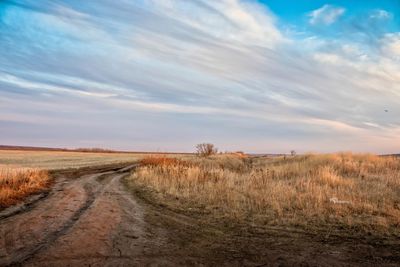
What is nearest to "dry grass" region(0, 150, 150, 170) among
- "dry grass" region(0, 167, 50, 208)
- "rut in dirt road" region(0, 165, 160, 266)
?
"dry grass" region(0, 167, 50, 208)

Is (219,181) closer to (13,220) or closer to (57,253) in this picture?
(13,220)

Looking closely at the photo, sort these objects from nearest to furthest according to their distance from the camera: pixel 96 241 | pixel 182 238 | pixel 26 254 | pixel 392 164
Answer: pixel 26 254
pixel 96 241
pixel 182 238
pixel 392 164

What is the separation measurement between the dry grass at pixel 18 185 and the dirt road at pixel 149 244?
1.49 metres

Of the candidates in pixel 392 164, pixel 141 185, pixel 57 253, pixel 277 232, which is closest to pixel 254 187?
pixel 141 185

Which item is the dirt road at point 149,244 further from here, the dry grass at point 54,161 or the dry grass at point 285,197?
the dry grass at point 54,161

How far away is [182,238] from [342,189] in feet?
29.9

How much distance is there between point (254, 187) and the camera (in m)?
18.0

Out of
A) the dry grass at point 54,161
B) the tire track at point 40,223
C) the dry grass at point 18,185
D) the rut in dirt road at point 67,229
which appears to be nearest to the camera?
the rut in dirt road at point 67,229

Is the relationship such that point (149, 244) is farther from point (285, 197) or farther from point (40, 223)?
point (285, 197)

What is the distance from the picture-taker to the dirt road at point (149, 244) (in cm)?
812

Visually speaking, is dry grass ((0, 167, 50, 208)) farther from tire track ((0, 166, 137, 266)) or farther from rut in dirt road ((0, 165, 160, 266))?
rut in dirt road ((0, 165, 160, 266))

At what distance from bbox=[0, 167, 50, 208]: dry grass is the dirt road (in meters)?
1.49

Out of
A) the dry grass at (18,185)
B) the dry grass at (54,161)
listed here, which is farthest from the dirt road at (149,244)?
the dry grass at (54,161)

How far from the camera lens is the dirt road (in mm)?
8117
